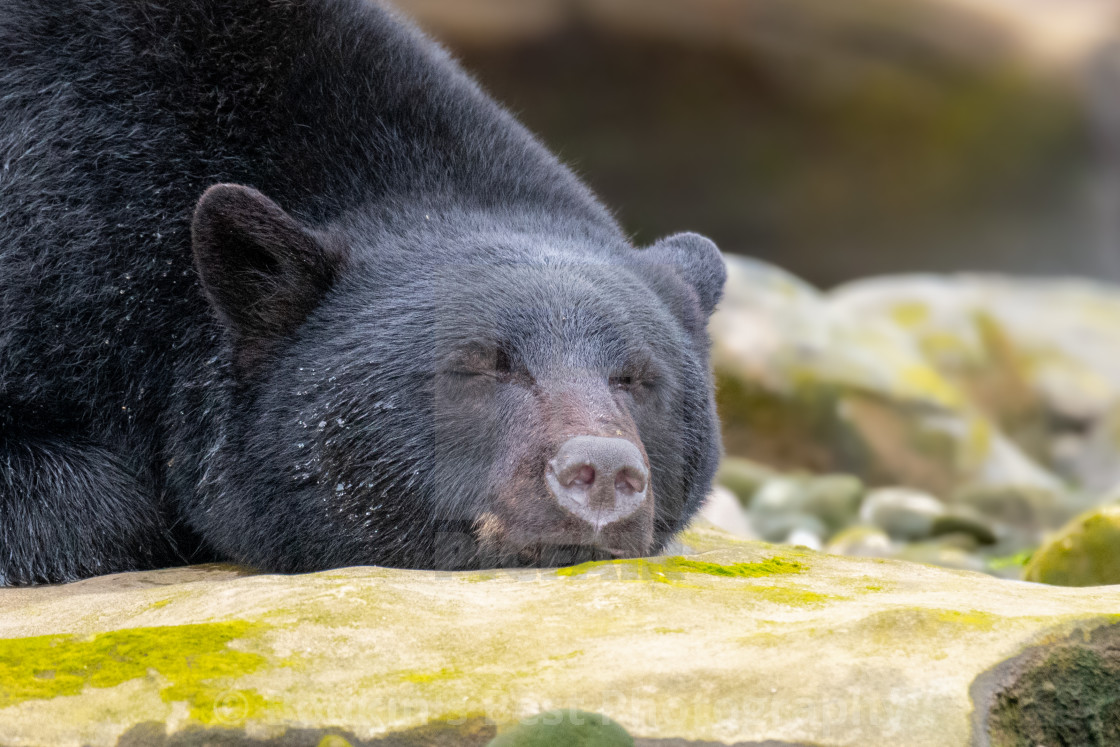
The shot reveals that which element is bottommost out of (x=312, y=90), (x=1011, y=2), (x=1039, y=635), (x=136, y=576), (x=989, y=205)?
(x=136, y=576)

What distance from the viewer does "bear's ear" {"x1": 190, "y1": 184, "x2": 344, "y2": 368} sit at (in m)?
3.95

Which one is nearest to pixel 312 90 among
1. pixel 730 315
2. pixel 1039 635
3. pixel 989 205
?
pixel 1039 635

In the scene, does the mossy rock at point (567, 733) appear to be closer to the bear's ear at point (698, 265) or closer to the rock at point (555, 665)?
the rock at point (555, 665)

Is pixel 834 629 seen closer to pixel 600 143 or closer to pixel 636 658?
pixel 636 658

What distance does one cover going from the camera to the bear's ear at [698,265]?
200 inches

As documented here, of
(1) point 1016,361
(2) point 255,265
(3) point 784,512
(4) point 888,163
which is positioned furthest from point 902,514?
(4) point 888,163

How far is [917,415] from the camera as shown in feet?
35.9

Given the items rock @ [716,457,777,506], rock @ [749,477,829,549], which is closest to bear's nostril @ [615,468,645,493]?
rock @ [749,477,829,549]

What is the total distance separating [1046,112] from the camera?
62.0ft

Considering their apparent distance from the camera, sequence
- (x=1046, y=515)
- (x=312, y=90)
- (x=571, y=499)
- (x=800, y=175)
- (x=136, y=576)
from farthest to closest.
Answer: (x=800, y=175) → (x=1046, y=515) → (x=312, y=90) → (x=136, y=576) → (x=571, y=499)

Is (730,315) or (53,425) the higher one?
(730,315)

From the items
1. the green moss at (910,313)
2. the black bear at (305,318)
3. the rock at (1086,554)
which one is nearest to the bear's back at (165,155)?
the black bear at (305,318)

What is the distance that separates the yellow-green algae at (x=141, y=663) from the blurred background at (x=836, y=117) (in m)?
15.4

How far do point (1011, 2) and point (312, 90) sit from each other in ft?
53.5
